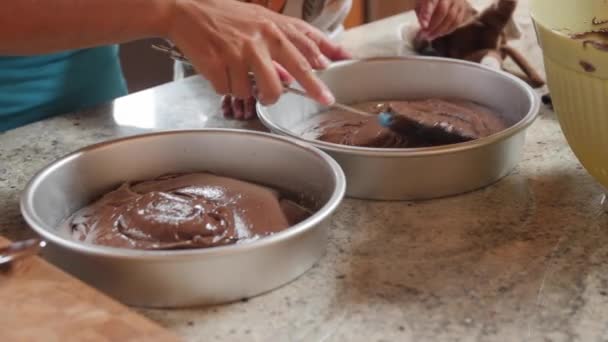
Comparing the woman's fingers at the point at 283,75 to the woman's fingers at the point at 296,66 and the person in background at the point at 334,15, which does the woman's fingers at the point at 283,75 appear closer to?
the woman's fingers at the point at 296,66

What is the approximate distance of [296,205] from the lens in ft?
3.05

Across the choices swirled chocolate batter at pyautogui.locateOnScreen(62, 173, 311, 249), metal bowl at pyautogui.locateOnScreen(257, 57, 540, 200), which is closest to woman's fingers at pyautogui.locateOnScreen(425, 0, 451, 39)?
metal bowl at pyautogui.locateOnScreen(257, 57, 540, 200)

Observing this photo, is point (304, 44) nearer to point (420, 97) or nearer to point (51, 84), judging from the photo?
point (420, 97)

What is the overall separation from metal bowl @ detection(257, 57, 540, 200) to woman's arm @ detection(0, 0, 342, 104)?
9 centimetres

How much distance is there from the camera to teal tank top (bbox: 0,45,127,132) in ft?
4.21

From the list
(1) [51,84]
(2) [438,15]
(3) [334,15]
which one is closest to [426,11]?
(2) [438,15]

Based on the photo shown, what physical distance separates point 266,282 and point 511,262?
10.3 inches

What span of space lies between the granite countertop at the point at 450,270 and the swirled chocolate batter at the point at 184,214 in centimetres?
7

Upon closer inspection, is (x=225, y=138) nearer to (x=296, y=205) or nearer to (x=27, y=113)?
(x=296, y=205)

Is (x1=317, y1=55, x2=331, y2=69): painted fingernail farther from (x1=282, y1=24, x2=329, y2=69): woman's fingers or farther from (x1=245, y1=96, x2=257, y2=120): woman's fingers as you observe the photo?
(x1=245, y1=96, x2=257, y2=120): woman's fingers

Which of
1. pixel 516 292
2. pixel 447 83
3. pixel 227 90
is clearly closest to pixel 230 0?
pixel 227 90

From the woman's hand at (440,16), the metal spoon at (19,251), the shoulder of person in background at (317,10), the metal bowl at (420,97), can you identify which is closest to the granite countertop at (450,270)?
the metal bowl at (420,97)

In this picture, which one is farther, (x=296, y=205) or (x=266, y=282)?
(x=296, y=205)

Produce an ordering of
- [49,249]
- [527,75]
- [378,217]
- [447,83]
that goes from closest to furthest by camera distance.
Result: 1. [49,249]
2. [378,217]
3. [447,83]
4. [527,75]
